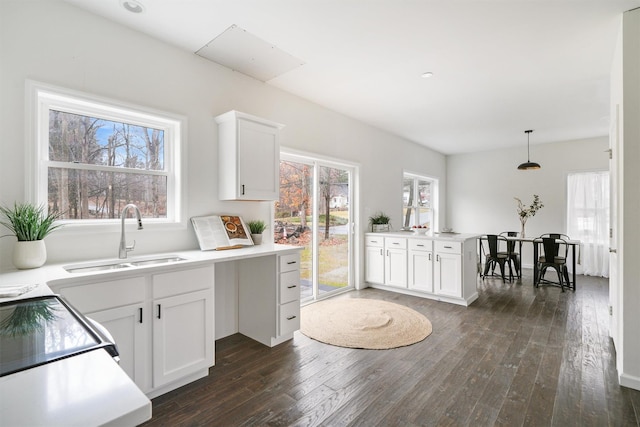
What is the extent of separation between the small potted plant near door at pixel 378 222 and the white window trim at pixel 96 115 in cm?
326

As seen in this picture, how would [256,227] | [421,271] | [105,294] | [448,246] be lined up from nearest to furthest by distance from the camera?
1. [105,294]
2. [256,227]
3. [448,246]
4. [421,271]

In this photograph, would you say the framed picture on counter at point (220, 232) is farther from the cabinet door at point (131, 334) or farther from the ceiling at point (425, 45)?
the ceiling at point (425, 45)

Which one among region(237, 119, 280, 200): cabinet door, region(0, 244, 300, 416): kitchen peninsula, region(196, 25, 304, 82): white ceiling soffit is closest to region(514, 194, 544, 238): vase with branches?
region(237, 119, 280, 200): cabinet door

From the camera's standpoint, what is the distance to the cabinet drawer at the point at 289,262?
2947mm

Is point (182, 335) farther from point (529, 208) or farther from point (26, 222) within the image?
point (529, 208)

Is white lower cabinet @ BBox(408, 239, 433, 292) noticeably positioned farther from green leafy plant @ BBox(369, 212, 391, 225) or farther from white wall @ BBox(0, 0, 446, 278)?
white wall @ BBox(0, 0, 446, 278)

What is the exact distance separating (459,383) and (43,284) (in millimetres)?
2714

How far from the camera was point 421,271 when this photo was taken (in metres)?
4.51

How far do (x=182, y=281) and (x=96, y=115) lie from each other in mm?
1509

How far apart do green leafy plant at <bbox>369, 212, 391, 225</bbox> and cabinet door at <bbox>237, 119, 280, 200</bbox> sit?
246 centimetres

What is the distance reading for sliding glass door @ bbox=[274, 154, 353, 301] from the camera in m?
4.03

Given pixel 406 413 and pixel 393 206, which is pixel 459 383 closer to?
pixel 406 413

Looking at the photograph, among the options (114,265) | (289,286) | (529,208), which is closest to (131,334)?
(114,265)

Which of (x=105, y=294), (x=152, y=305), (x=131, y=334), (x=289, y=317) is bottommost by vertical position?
(x=289, y=317)
